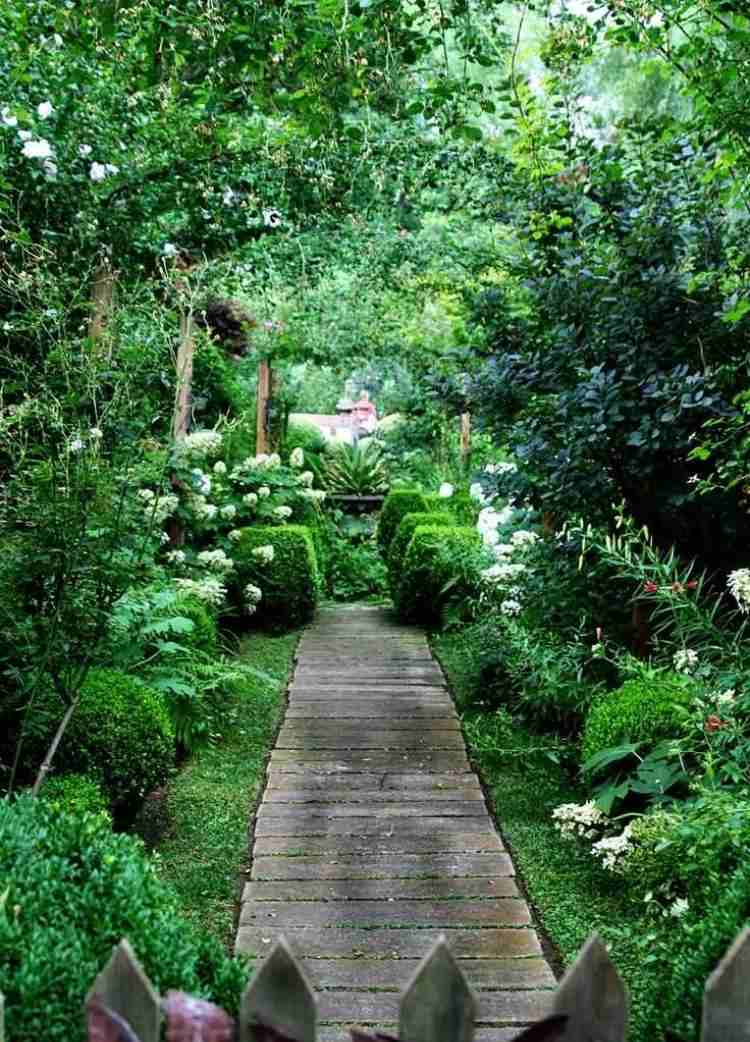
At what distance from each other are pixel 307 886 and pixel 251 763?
4.83ft

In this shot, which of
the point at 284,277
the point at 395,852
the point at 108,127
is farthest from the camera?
the point at 284,277

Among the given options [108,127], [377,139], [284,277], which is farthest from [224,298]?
[108,127]

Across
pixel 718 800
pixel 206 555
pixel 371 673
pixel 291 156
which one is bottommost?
pixel 371 673

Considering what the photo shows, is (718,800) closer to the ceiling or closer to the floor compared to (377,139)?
closer to the floor

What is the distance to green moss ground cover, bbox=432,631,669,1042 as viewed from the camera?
10.4 feet

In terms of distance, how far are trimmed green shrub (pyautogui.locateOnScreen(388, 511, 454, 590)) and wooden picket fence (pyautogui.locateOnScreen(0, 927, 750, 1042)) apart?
7.83 meters

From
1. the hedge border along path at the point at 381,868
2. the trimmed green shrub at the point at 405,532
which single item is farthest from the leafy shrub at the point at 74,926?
the trimmed green shrub at the point at 405,532

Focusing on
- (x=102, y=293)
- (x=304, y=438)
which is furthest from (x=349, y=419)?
(x=102, y=293)

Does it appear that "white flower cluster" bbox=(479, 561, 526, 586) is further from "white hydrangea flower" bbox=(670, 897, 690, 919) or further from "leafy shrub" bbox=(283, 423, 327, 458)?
"leafy shrub" bbox=(283, 423, 327, 458)

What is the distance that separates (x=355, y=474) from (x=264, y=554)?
5.59m

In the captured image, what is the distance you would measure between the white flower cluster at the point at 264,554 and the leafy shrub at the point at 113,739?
406cm

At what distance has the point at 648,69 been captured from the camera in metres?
4.14

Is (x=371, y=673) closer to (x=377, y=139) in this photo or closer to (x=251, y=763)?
(x=251, y=763)

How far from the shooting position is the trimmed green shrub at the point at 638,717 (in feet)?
12.8
